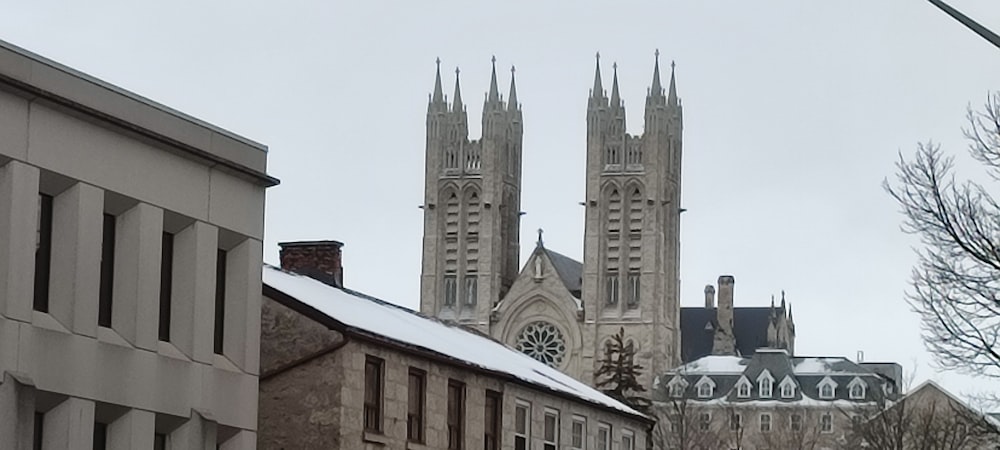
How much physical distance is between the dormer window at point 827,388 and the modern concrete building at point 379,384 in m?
119

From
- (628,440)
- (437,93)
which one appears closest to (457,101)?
(437,93)

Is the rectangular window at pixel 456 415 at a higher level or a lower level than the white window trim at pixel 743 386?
lower

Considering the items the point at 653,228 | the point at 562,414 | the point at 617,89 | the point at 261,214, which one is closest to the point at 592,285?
the point at 653,228

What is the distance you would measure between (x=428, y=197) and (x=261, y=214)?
135 m

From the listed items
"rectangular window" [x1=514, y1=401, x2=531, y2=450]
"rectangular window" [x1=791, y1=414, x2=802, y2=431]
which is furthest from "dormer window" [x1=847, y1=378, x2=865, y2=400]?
"rectangular window" [x1=514, y1=401, x2=531, y2=450]

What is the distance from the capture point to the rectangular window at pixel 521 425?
41.9 meters

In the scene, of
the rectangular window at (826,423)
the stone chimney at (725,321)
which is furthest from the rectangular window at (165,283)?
the stone chimney at (725,321)

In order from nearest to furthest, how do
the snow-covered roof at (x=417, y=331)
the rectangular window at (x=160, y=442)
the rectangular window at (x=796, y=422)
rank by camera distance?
the rectangular window at (x=160, y=442), the snow-covered roof at (x=417, y=331), the rectangular window at (x=796, y=422)

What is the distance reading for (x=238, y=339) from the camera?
3228cm

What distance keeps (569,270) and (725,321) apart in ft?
53.6

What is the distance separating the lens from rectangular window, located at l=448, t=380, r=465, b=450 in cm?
3959

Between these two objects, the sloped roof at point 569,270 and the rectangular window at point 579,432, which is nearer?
the rectangular window at point 579,432

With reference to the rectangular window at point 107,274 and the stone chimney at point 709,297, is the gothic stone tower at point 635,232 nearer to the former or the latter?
the stone chimney at point 709,297

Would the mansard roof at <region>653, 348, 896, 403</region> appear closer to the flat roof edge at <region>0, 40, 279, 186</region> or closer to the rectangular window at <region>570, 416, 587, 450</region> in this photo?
the rectangular window at <region>570, 416, 587, 450</region>
